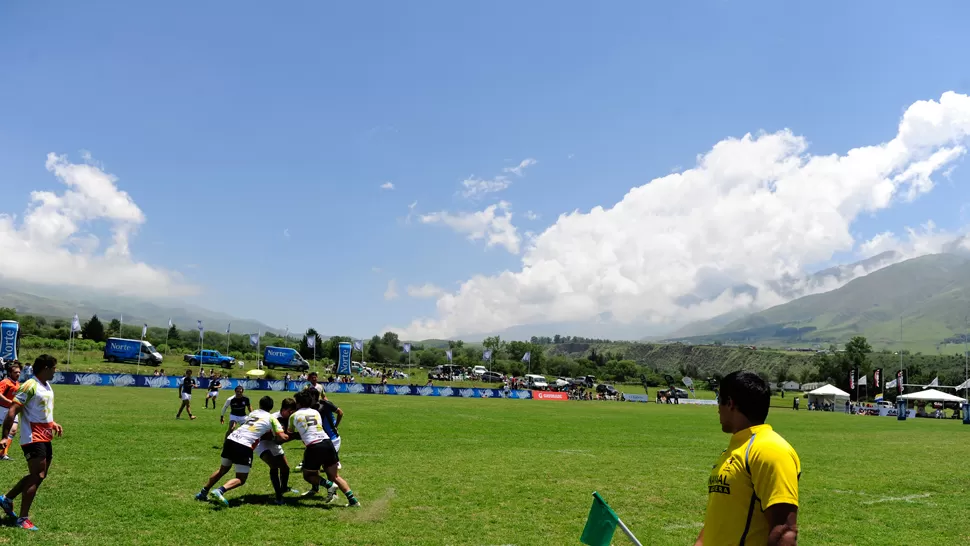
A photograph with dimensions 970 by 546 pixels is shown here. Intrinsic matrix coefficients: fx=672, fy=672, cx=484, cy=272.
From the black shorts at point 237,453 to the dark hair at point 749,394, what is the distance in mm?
9215

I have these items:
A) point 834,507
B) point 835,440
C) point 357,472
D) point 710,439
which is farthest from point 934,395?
point 357,472

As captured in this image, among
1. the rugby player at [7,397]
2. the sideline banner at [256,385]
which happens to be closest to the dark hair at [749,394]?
the rugby player at [7,397]

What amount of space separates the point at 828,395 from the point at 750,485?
77031 millimetres

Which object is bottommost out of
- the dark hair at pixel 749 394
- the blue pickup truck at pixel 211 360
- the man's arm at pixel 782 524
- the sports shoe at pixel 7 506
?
A: the blue pickup truck at pixel 211 360

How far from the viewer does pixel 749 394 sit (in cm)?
418

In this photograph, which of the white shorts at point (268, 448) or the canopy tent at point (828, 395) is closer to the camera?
the white shorts at point (268, 448)

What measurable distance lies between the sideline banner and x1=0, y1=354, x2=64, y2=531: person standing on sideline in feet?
129

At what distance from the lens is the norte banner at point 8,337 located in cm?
4944

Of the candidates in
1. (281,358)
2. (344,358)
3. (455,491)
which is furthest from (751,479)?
(281,358)

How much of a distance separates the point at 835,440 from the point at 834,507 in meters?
18.3

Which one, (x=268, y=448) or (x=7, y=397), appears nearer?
(x=7, y=397)

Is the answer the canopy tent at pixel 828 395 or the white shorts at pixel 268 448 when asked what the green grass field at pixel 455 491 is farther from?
the canopy tent at pixel 828 395

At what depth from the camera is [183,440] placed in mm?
19344

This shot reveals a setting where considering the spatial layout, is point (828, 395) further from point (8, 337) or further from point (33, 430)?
point (33, 430)
